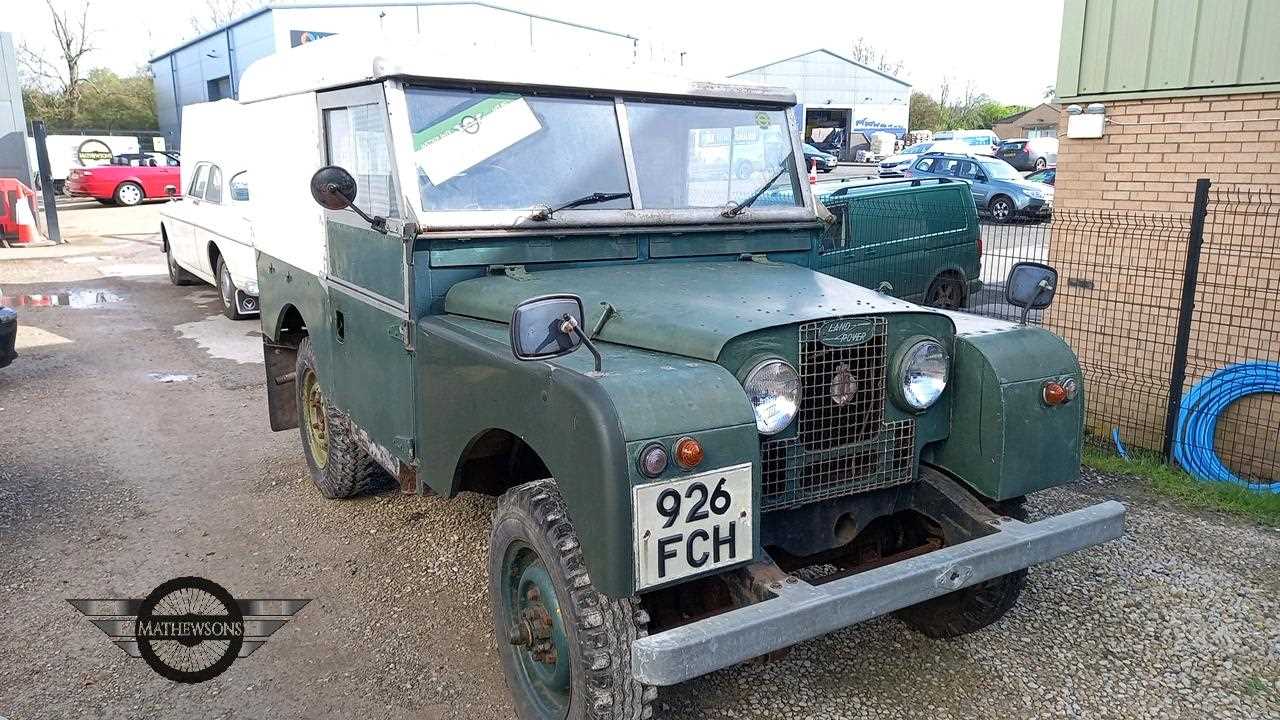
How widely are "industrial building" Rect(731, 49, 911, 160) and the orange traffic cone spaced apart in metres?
30.7

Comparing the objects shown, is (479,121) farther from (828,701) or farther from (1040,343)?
→ (828,701)

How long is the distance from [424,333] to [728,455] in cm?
148

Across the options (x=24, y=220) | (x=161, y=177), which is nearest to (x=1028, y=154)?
(x=161, y=177)

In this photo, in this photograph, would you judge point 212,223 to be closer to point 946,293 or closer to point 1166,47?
point 946,293

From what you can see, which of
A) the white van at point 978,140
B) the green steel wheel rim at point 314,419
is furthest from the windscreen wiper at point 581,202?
the white van at point 978,140

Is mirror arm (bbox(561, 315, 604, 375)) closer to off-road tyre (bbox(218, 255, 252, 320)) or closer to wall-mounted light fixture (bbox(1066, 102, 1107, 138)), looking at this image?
wall-mounted light fixture (bbox(1066, 102, 1107, 138))

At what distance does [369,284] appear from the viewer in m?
3.99

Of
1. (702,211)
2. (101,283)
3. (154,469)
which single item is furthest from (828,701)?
(101,283)

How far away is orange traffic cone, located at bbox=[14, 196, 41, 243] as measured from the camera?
1736cm

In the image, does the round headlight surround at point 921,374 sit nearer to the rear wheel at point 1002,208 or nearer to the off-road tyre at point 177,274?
the off-road tyre at point 177,274

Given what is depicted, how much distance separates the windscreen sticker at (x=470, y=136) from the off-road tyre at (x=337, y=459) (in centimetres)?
165

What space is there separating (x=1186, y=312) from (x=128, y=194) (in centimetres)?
2648

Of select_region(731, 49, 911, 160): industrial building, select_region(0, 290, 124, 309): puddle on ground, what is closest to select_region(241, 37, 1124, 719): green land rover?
select_region(0, 290, 124, 309): puddle on ground

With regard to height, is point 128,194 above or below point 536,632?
above
